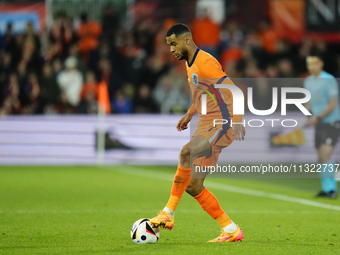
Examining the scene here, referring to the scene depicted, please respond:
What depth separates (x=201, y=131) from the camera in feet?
18.4

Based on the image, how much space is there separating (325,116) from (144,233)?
458 centimetres

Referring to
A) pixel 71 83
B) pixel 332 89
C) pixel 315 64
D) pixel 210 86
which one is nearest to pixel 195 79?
pixel 210 86

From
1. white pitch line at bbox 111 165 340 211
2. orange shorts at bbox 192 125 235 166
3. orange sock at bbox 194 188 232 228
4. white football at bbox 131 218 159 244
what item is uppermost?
orange shorts at bbox 192 125 235 166

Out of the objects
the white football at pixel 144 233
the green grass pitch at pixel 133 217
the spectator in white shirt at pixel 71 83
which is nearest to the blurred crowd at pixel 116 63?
the spectator in white shirt at pixel 71 83

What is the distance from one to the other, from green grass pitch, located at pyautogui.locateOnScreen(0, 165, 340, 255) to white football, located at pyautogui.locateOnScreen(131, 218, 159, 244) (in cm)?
7

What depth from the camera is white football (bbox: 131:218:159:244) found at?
5500 mm

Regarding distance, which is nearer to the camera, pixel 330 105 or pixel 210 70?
pixel 210 70

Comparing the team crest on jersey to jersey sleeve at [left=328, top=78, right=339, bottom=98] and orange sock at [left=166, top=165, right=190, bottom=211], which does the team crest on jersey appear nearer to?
orange sock at [left=166, top=165, right=190, bottom=211]

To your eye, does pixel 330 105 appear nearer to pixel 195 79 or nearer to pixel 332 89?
pixel 332 89

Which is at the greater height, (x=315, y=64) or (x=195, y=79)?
(x=315, y=64)

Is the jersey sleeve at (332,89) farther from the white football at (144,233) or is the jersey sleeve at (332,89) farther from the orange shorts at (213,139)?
the white football at (144,233)

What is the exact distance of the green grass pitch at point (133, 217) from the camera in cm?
539

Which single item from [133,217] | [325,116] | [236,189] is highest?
[325,116]

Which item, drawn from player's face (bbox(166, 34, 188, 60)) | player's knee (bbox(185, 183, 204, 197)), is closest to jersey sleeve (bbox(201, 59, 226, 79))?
player's face (bbox(166, 34, 188, 60))
